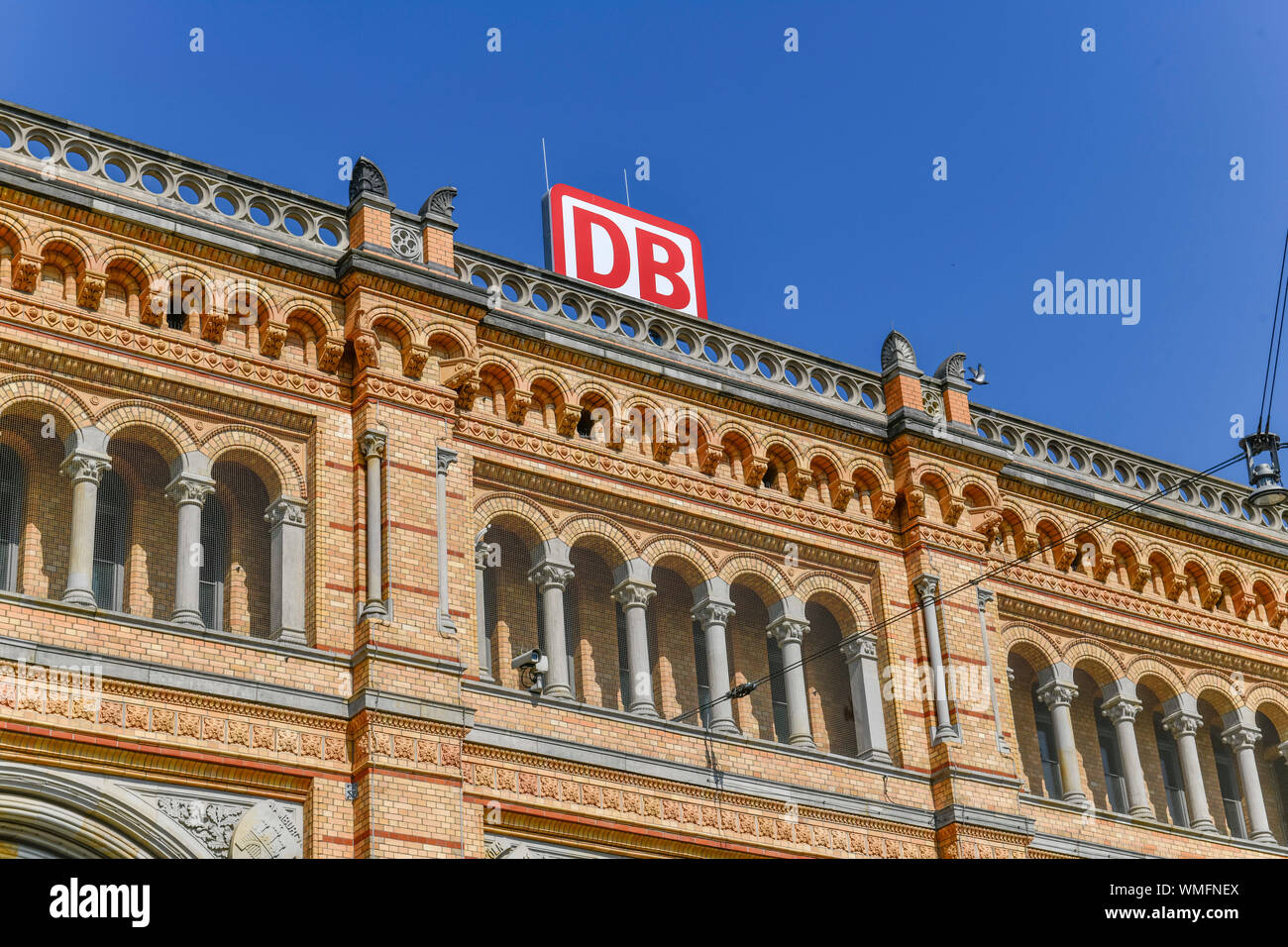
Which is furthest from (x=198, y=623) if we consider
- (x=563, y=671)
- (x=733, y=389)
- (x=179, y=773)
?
(x=733, y=389)

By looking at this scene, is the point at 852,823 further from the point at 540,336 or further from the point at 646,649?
the point at 540,336

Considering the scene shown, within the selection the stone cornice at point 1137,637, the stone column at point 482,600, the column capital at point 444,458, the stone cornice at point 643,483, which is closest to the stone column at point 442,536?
the column capital at point 444,458

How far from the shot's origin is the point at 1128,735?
3253cm

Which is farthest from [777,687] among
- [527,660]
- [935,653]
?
[527,660]

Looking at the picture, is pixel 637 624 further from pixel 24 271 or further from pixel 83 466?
pixel 24 271

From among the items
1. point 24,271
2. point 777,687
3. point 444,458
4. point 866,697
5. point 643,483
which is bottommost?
point 866,697

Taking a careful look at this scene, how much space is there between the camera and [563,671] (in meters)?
26.9

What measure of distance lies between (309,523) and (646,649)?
533 centimetres

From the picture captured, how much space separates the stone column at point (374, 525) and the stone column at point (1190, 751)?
1479 centimetres

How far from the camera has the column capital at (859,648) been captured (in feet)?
98.4

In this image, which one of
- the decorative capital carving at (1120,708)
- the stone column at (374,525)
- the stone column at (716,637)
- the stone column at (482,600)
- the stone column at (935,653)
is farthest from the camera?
the decorative capital carving at (1120,708)

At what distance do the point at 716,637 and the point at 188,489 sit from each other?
8.01 meters

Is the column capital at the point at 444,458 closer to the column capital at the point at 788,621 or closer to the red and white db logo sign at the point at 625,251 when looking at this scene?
the column capital at the point at 788,621
